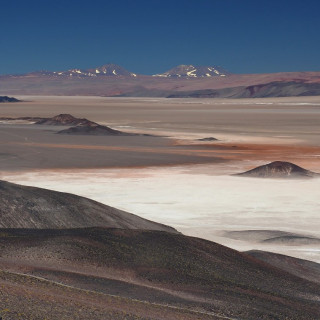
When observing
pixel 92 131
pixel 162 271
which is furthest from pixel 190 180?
pixel 92 131

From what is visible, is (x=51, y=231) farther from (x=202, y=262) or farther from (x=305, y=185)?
(x=305, y=185)

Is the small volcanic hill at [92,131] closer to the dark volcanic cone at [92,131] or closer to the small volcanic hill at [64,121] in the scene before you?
the dark volcanic cone at [92,131]

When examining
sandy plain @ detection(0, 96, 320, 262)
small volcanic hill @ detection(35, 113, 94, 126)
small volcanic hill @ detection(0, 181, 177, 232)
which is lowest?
sandy plain @ detection(0, 96, 320, 262)

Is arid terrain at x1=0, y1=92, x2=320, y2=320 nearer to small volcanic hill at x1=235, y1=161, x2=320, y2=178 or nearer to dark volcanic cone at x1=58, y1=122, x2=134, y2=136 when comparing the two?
small volcanic hill at x1=235, y1=161, x2=320, y2=178

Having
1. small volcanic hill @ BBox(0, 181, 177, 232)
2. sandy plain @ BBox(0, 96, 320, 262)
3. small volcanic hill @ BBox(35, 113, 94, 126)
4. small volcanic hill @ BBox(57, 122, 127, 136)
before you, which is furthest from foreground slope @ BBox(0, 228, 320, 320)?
small volcanic hill @ BBox(35, 113, 94, 126)

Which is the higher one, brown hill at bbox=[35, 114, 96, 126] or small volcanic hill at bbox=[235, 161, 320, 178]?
brown hill at bbox=[35, 114, 96, 126]

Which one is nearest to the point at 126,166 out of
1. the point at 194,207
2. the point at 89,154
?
the point at 89,154

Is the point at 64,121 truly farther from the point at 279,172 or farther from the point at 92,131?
the point at 279,172

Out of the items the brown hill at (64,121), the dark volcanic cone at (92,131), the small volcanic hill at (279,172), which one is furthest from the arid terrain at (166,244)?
the brown hill at (64,121)
